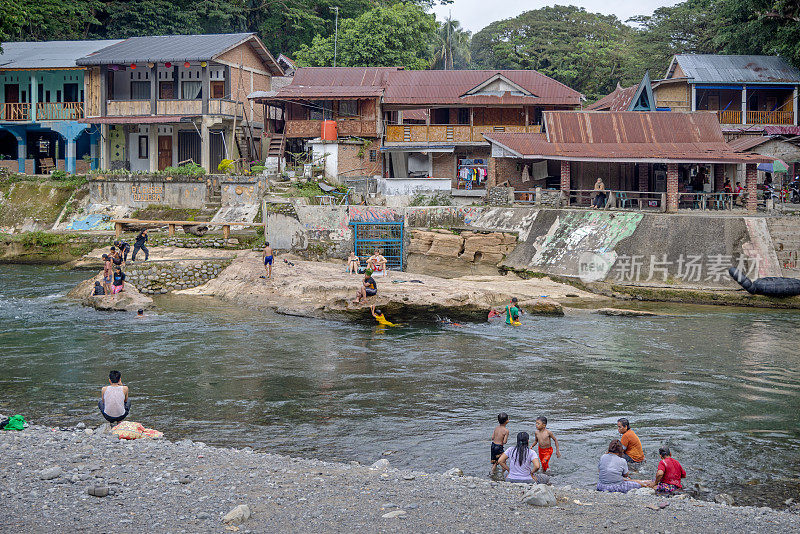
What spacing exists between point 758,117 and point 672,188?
17.1 m

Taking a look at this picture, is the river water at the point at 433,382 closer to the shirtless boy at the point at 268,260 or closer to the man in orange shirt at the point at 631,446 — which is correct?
the man in orange shirt at the point at 631,446

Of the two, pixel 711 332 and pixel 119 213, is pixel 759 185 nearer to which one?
pixel 711 332

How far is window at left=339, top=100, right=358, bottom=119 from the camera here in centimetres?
4541

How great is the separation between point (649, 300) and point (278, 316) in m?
14.4

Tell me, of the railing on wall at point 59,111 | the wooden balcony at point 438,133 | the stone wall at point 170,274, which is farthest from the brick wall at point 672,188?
the railing on wall at point 59,111

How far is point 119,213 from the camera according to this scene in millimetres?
40938

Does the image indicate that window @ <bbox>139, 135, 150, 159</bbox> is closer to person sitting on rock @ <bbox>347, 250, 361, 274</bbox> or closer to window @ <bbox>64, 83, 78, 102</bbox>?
window @ <bbox>64, 83, 78, 102</bbox>

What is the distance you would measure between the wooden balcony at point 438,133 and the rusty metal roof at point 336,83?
97.4 inches

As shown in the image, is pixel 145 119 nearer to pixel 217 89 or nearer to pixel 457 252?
pixel 217 89

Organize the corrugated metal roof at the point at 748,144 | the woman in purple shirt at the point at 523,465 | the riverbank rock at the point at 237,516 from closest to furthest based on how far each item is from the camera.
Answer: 1. the riverbank rock at the point at 237,516
2. the woman in purple shirt at the point at 523,465
3. the corrugated metal roof at the point at 748,144

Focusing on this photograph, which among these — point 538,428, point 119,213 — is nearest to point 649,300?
point 538,428

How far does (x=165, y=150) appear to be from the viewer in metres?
47.1

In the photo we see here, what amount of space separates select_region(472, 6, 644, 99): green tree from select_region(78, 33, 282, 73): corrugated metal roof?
79.6 feet

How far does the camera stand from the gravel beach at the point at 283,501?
10633 millimetres
